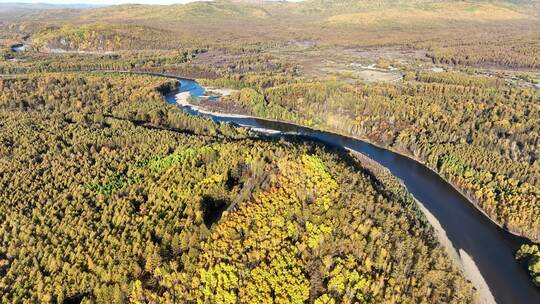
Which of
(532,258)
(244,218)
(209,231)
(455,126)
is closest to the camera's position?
(209,231)

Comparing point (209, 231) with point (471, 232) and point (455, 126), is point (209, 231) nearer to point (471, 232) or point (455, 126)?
point (471, 232)

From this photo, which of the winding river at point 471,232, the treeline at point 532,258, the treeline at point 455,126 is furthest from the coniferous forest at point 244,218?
the treeline at point 455,126

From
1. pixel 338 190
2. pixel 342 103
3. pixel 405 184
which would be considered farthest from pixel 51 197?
pixel 342 103

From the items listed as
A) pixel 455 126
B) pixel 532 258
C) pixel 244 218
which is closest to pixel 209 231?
pixel 244 218

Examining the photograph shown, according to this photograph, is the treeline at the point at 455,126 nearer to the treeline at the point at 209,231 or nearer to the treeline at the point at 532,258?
the treeline at the point at 532,258

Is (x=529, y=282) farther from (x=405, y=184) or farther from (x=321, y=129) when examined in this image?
(x=321, y=129)
